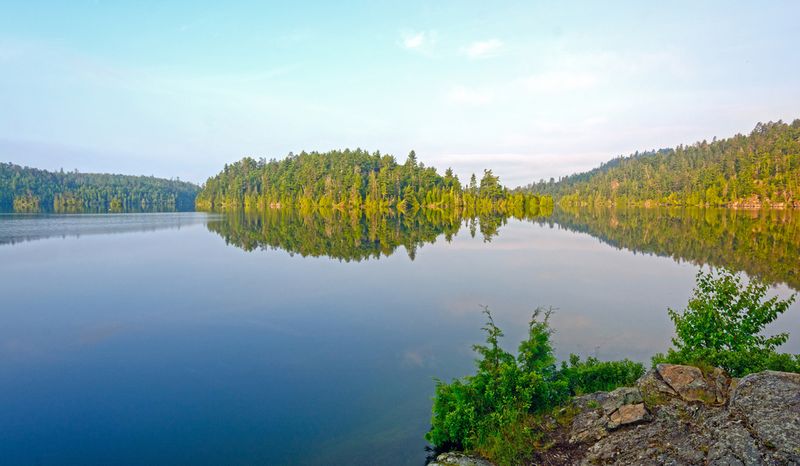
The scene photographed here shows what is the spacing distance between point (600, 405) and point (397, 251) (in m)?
34.1

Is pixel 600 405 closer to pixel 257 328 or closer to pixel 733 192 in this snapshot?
pixel 257 328

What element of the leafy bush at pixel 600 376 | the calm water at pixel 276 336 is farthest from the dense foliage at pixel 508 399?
the calm water at pixel 276 336

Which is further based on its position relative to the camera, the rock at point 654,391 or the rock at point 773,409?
the rock at point 654,391

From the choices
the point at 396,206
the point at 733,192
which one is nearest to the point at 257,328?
the point at 396,206

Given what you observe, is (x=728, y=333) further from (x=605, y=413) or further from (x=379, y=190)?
(x=379, y=190)

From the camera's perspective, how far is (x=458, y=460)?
920 cm

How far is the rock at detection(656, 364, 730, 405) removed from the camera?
930 cm

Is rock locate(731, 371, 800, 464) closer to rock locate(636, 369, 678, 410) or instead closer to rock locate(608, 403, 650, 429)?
rock locate(636, 369, 678, 410)

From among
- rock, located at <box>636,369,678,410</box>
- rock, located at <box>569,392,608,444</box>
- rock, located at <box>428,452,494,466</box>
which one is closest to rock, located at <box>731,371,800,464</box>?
rock, located at <box>636,369,678,410</box>

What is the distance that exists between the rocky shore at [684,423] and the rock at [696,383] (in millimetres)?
19

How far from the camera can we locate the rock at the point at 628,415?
365 inches

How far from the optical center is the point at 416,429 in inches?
443

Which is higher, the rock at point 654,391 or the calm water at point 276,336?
the rock at point 654,391

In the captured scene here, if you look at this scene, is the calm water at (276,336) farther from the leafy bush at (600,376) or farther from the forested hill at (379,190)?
the forested hill at (379,190)
